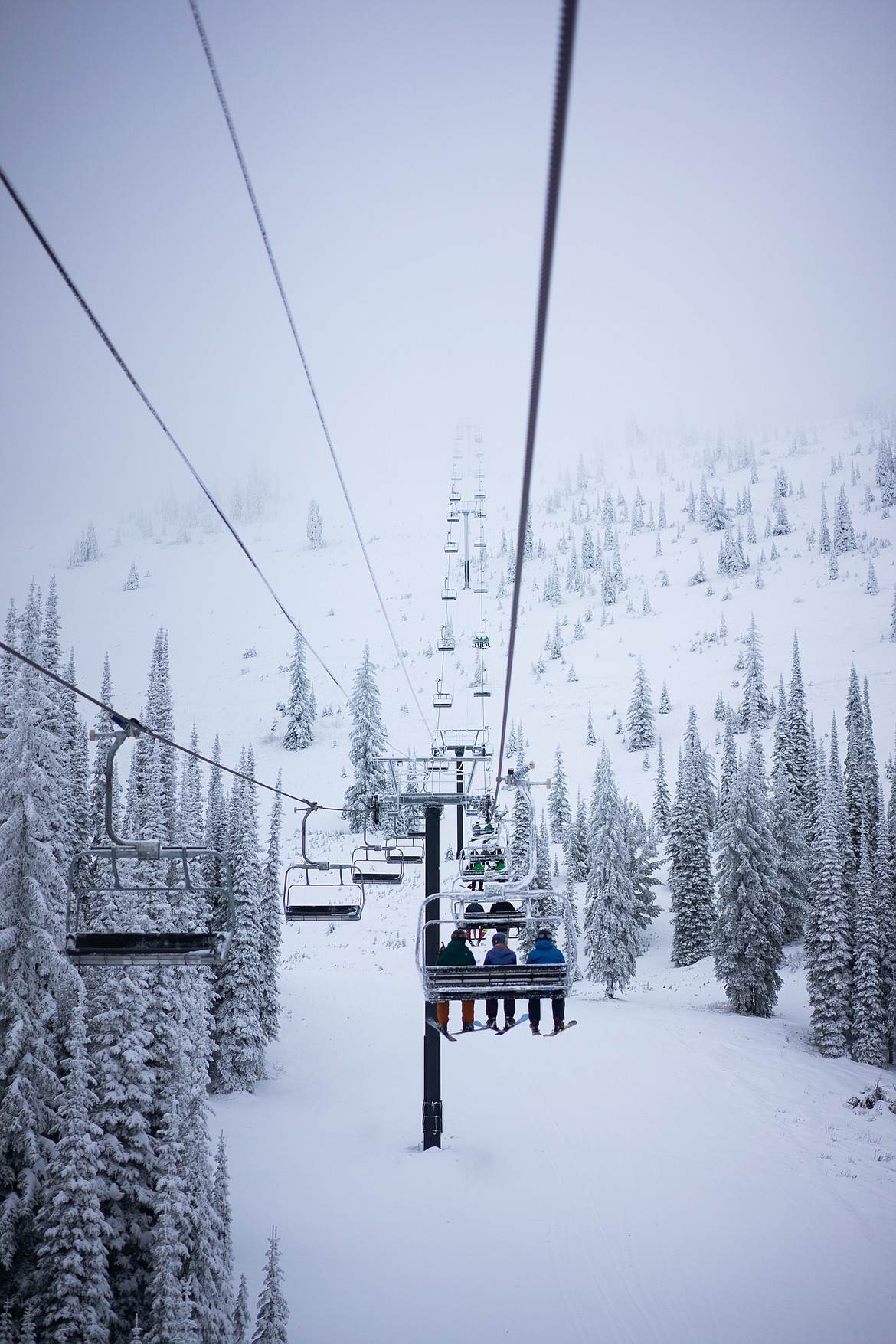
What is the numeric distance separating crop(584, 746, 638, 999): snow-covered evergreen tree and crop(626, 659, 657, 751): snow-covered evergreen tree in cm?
4525

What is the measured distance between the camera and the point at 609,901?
4253cm

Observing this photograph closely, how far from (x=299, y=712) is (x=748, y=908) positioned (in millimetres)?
63879

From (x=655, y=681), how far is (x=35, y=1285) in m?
96.9

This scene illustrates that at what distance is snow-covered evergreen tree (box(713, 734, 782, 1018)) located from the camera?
3769 cm

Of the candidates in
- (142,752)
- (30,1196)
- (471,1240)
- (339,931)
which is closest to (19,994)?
(30,1196)

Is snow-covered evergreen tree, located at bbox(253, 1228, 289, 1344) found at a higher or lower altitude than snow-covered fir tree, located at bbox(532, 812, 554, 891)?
lower

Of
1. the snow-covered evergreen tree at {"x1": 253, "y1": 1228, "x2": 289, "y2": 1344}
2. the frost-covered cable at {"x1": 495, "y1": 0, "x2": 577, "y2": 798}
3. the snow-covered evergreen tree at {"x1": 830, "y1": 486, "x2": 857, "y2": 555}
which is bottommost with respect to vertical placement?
the snow-covered evergreen tree at {"x1": 253, "y1": 1228, "x2": 289, "y2": 1344}

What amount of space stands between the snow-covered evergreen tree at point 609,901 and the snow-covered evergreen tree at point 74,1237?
29768 millimetres

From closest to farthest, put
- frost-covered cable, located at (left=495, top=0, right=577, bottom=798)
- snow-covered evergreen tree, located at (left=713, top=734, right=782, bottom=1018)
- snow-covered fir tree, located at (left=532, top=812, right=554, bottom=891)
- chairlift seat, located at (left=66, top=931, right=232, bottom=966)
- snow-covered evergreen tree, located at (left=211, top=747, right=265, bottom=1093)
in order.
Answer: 1. frost-covered cable, located at (left=495, top=0, right=577, bottom=798)
2. chairlift seat, located at (left=66, top=931, right=232, bottom=966)
3. snow-covered evergreen tree, located at (left=211, top=747, right=265, bottom=1093)
4. snow-covered evergreen tree, located at (left=713, top=734, right=782, bottom=1018)
5. snow-covered fir tree, located at (left=532, top=812, right=554, bottom=891)

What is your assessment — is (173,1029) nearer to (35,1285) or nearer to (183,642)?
(35,1285)

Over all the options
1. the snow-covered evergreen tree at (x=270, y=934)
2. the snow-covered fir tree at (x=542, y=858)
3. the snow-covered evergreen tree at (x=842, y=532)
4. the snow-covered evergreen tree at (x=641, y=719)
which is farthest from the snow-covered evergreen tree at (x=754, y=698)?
the snow-covered evergreen tree at (x=270, y=934)

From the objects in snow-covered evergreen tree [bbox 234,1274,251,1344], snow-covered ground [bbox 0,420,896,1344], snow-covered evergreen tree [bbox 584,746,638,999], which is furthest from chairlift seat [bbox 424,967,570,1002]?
snow-covered evergreen tree [bbox 584,746,638,999]

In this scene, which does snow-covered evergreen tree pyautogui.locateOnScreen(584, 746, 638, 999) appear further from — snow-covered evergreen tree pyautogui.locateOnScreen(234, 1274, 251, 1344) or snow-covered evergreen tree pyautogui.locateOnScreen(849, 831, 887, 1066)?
snow-covered evergreen tree pyautogui.locateOnScreen(234, 1274, 251, 1344)

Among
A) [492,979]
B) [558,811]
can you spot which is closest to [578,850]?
[558,811]
